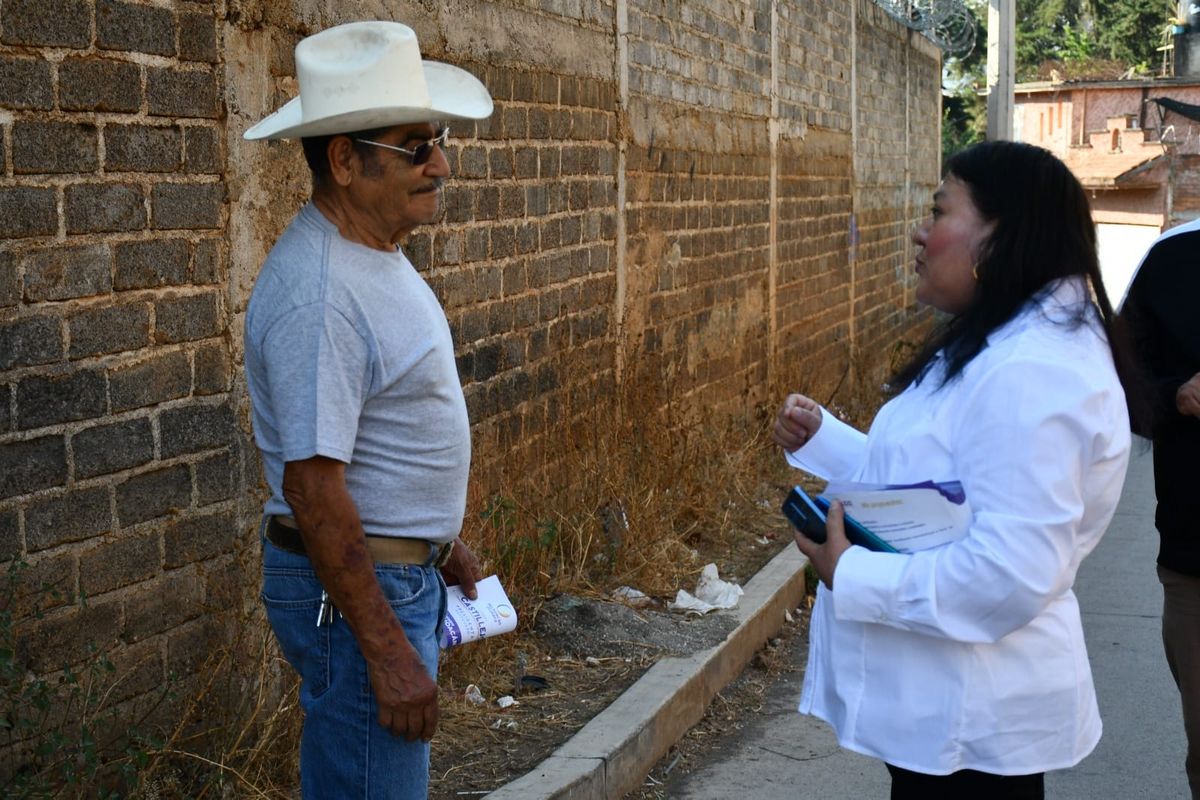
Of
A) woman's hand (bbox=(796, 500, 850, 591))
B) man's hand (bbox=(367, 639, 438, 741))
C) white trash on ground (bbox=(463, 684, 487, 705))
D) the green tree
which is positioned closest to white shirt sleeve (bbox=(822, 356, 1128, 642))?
woman's hand (bbox=(796, 500, 850, 591))

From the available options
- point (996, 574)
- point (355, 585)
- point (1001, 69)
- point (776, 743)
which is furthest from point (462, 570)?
point (1001, 69)

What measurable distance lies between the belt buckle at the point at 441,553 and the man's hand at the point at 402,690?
23cm

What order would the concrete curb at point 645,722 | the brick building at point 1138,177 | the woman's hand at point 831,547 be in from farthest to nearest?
1. the brick building at point 1138,177
2. the concrete curb at point 645,722
3. the woman's hand at point 831,547

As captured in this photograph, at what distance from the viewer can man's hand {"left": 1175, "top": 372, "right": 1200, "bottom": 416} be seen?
3.76 metres

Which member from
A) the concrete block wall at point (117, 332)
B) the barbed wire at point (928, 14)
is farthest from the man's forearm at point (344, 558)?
the barbed wire at point (928, 14)

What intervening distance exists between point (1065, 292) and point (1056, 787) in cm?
295

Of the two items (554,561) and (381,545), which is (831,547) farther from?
(554,561)

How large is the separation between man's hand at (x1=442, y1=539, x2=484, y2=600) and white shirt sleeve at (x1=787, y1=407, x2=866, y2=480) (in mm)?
726

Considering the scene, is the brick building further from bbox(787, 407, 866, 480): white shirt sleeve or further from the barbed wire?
bbox(787, 407, 866, 480): white shirt sleeve

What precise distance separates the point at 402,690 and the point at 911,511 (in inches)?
37.5

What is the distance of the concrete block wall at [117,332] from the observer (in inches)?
148

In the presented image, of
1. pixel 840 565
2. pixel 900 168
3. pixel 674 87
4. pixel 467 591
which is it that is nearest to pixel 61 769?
pixel 467 591

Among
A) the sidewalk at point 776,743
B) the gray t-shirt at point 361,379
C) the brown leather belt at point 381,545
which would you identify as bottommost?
the sidewalk at point 776,743

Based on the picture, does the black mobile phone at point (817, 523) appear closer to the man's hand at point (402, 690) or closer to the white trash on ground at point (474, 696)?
the man's hand at point (402, 690)
